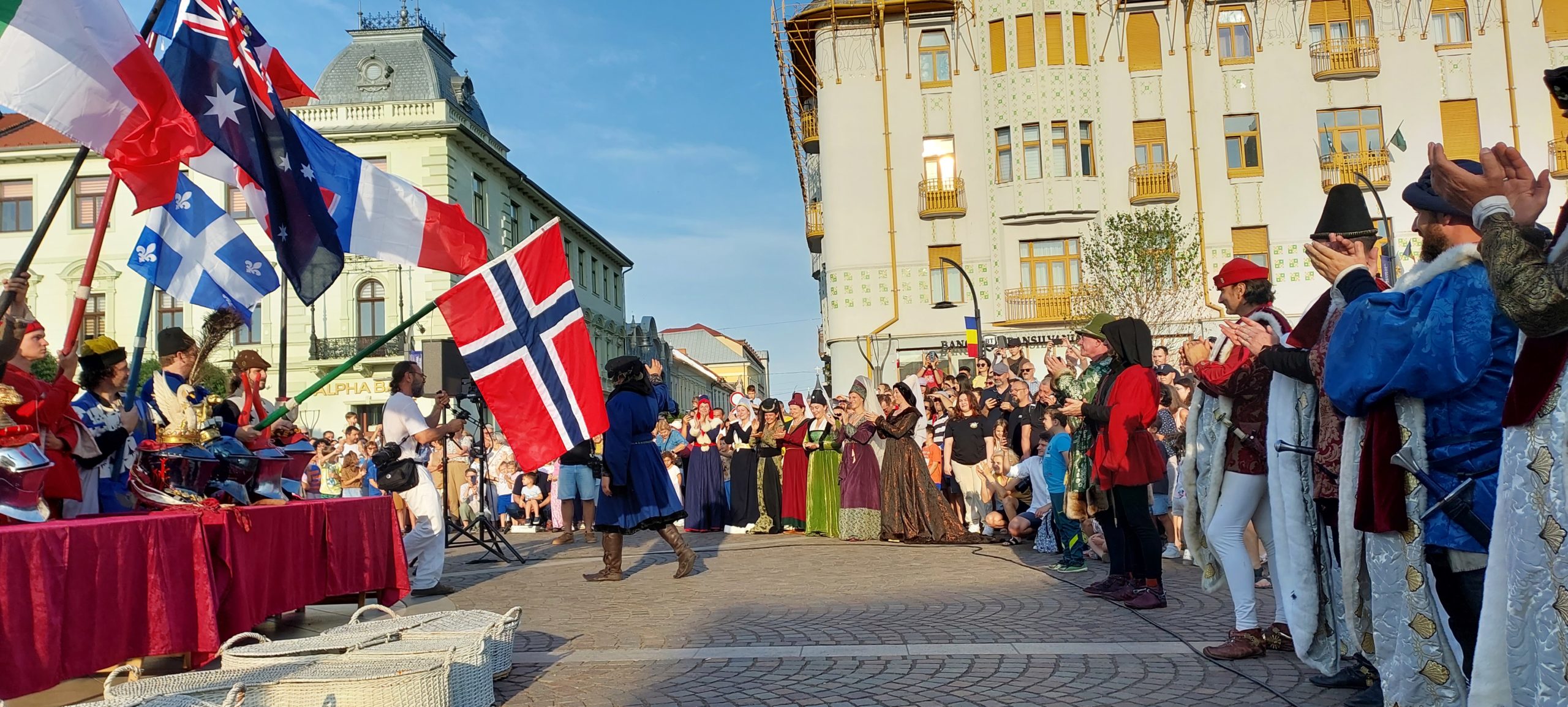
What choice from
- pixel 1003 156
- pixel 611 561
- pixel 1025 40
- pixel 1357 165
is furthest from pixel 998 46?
pixel 611 561

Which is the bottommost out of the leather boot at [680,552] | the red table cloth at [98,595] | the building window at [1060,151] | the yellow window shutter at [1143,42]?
the leather boot at [680,552]

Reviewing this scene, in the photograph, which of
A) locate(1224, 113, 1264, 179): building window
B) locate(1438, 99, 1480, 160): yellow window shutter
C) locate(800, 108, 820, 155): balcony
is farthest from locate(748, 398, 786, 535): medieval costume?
locate(1438, 99, 1480, 160): yellow window shutter

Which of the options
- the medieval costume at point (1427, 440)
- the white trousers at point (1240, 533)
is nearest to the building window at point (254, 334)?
the white trousers at point (1240, 533)

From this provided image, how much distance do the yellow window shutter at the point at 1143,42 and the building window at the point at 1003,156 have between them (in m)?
4.17

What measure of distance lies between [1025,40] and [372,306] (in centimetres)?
2671

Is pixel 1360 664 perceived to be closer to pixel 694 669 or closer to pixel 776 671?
pixel 776 671

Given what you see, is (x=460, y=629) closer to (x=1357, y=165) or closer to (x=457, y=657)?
(x=457, y=657)

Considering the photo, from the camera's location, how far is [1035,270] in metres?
32.5

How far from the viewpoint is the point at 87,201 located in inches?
1631

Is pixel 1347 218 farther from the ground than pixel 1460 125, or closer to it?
closer to it

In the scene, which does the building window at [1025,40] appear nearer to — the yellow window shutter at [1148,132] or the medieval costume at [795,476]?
the yellow window shutter at [1148,132]

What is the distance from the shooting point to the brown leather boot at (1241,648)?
18.2ft

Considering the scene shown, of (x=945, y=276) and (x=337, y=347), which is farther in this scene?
(x=337, y=347)

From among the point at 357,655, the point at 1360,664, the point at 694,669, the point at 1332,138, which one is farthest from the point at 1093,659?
the point at 1332,138
